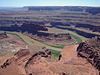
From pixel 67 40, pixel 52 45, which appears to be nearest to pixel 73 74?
pixel 52 45

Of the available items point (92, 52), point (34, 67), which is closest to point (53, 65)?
point (34, 67)

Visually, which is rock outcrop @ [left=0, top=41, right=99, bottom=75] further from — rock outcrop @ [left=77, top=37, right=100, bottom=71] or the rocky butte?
rock outcrop @ [left=77, top=37, right=100, bottom=71]

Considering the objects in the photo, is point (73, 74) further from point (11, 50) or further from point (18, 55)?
point (11, 50)

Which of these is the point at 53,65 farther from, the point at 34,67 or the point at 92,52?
the point at 92,52

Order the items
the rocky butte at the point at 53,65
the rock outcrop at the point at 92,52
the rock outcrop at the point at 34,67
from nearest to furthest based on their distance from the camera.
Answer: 1. the rock outcrop at the point at 34,67
2. the rocky butte at the point at 53,65
3. the rock outcrop at the point at 92,52

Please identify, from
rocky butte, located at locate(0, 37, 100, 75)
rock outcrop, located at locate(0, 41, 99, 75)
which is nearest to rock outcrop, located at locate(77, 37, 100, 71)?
rocky butte, located at locate(0, 37, 100, 75)

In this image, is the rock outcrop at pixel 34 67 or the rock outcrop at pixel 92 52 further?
the rock outcrop at pixel 92 52

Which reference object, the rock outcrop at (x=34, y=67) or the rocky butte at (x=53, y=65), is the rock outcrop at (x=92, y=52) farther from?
the rock outcrop at (x=34, y=67)

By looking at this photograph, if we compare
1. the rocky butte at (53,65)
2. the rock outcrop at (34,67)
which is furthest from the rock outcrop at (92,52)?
the rock outcrop at (34,67)

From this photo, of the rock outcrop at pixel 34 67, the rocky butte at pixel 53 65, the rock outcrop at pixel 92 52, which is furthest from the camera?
the rock outcrop at pixel 92 52
